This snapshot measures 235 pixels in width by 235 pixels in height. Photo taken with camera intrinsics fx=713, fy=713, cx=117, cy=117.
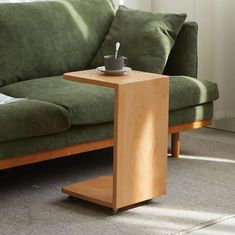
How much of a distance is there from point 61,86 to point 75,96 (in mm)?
271

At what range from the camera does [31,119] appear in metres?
3.31

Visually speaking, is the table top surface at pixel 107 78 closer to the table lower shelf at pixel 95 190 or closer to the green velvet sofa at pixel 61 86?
the green velvet sofa at pixel 61 86

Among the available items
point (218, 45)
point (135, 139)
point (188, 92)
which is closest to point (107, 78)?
point (135, 139)

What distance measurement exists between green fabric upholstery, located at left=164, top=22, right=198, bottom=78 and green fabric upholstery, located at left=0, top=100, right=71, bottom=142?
1.03 meters

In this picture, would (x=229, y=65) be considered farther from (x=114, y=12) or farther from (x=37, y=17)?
(x=37, y=17)

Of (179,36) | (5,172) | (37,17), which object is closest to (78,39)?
(37,17)

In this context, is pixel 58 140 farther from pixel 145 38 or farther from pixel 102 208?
pixel 145 38

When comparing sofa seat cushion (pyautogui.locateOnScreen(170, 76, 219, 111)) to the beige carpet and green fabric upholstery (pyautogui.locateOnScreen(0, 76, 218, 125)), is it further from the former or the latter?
the beige carpet

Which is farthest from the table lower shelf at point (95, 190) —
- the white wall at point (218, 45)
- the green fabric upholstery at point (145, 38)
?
the white wall at point (218, 45)

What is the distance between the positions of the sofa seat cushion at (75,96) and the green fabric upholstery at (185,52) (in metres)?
0.64

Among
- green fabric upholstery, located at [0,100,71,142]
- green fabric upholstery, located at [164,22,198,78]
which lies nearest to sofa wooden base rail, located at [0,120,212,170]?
green fabric upholstery, located at [0,100,71,142]

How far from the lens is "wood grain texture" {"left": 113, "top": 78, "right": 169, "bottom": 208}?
311cm

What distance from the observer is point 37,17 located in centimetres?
409

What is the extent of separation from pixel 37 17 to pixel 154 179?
132 cm
